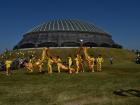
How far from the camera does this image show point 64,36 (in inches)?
6732

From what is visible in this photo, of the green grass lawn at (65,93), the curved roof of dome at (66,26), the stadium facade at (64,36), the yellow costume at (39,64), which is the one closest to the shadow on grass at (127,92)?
the green grass lawn at (65,93)

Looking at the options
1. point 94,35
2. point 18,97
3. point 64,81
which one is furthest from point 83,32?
point 18,97

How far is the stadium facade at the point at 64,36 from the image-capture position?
547ft

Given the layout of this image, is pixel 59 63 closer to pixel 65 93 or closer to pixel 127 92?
pixel 65 93

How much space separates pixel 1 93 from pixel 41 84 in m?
6.94

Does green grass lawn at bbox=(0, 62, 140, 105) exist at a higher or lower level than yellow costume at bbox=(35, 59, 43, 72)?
lower

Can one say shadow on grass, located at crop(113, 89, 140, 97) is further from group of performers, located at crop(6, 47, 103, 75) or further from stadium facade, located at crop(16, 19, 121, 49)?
stadium facade, located at crop(16, 19, 121, 49)

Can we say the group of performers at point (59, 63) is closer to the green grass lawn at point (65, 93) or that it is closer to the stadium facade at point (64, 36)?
Answer: the green grass lawn at point (65, 93)

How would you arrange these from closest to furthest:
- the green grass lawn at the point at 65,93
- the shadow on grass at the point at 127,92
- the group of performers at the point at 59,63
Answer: the green grass lawn at the point at 65,93 → the shadow on grass at the point at 127,92 → the group of performers at the point at 59,63

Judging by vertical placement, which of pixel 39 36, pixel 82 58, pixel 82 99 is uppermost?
pixel 39 36

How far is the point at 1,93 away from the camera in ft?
111

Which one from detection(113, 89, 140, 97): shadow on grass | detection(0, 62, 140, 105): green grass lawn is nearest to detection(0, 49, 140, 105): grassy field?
detection(0, 62, 140, 105): green grass lawn

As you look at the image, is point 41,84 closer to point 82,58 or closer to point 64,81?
point 64,81

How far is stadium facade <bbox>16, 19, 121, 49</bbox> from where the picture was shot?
547 ft
